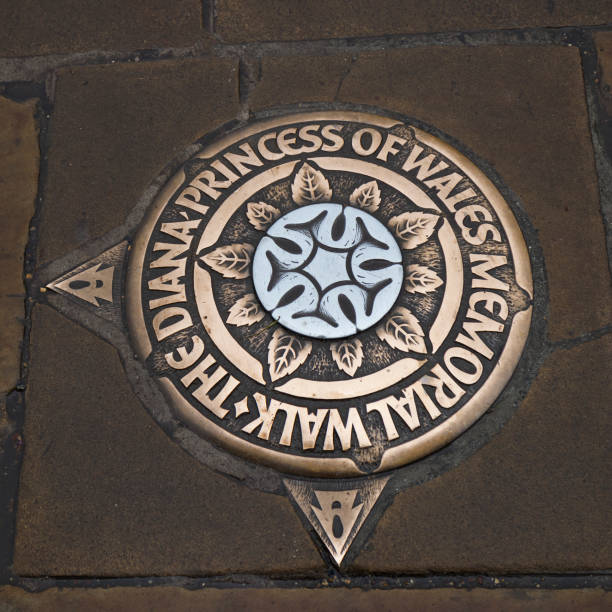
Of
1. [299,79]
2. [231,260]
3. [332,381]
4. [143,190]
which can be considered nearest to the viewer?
[332,381]

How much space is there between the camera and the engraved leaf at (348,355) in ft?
4.53

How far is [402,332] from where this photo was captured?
1405mm

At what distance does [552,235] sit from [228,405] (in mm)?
850

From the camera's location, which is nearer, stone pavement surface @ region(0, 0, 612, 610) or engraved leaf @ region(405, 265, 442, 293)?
stone pavement surface @ region(0, 0, 612, 610)

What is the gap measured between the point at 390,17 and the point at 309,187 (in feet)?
1.97

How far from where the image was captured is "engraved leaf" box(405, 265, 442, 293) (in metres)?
1.44

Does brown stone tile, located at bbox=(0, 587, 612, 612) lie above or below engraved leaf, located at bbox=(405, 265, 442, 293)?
below

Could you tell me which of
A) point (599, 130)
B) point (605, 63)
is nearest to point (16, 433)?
point (599, 130)

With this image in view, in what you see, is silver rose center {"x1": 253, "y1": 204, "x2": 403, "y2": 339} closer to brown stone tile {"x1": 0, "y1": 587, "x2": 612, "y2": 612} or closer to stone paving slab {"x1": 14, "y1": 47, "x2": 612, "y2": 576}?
stone paving slab {"x1": 14, "y1": 47, "x2": 612, "y2": 576}

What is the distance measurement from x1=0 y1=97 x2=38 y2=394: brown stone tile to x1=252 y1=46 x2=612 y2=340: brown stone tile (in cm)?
60

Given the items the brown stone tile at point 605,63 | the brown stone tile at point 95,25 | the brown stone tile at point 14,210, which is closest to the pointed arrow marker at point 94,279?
the brown stone tile at point 14,210

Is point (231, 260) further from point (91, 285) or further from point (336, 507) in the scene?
point (336, 507)

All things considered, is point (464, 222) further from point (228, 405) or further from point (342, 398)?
point (228, 405)

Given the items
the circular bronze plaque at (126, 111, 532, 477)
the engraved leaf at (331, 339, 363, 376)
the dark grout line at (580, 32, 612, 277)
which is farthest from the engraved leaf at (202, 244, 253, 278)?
the dark grout line at (580, 32, 612, 277)
